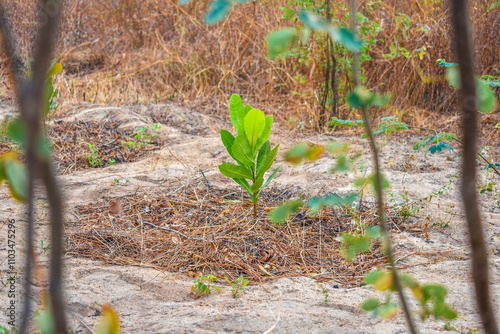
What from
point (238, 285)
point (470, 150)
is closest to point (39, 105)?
point (470, 150)

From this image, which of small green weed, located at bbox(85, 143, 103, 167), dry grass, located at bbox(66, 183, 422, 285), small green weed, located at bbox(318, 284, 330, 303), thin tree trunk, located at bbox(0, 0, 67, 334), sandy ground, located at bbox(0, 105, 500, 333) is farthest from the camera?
small green weed, located at bbox(85, 143, 103, 167)

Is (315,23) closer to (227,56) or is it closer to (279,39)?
(279,39)

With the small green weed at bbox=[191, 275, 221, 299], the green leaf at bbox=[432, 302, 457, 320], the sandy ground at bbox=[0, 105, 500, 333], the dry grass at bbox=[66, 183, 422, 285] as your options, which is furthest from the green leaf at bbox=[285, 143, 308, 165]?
the dry grass at bbox=[66, 183, 422, 285]

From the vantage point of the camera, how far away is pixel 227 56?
5.31 metres

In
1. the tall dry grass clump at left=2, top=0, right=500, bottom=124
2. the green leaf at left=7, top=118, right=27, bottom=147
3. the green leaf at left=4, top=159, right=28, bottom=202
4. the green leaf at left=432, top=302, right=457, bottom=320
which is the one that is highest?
the tall dry grass clump at left=2, top=0, right=500, bottom=124

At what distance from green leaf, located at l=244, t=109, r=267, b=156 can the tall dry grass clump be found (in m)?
2.08

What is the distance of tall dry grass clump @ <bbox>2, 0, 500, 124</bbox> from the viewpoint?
446 centimetres

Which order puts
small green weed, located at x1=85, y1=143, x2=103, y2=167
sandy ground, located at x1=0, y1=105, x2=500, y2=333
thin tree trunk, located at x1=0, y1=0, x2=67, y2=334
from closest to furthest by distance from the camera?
thin tree trunk, located at x1=0, y1=0, x2=67, y2=334 < sandy ground, located at x1=0, y1=105, x2=500, y2=333 < small green weed, located at x1=85, y1=143, x2=103, y2=167

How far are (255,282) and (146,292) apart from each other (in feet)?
1.46

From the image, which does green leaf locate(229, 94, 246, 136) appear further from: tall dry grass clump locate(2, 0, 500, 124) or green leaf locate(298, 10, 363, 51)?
tall dry grass clump locate(2, 0, 500, 124)

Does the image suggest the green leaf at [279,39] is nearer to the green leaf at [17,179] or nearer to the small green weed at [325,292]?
the green leaf at [17,179]

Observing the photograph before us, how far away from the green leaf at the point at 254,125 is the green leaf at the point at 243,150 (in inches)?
1.0

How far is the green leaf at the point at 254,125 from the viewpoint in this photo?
85.4 inches

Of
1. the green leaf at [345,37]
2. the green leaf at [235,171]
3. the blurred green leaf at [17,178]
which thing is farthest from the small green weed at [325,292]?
the blurred green leaf at [17,178]
